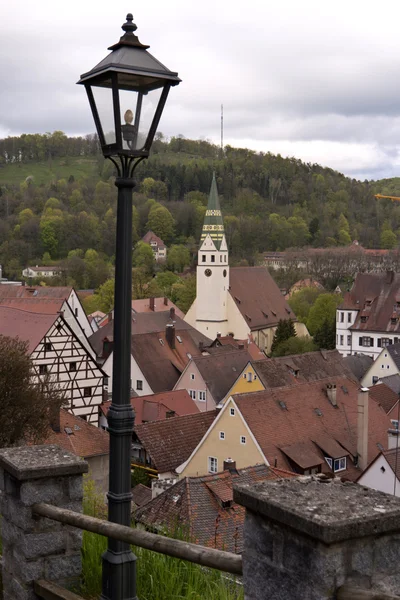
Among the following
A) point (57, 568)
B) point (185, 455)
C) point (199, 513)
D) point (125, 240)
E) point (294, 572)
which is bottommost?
point (185, 455)

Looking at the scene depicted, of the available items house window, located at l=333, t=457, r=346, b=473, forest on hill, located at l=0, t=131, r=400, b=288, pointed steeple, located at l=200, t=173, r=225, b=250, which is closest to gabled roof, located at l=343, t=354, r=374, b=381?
pointed steeple, located at l=200, t=173, r=225, b=250

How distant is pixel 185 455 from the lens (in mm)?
27000

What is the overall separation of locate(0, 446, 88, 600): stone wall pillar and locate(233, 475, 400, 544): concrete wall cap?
6.56ft

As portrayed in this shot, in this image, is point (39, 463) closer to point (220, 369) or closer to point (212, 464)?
point (212, 464)

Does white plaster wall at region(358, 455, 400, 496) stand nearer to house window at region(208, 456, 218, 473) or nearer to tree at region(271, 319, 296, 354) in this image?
house window at region(208, 456, 218, 473)

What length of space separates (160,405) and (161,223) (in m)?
91.7

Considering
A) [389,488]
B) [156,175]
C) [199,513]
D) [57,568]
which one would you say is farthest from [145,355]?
[156,175]

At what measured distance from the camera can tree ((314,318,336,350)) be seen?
57.0 meters

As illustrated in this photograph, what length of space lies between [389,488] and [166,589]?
1917 cm

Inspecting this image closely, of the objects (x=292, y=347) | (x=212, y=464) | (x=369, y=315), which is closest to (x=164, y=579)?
(x=212, y=464)

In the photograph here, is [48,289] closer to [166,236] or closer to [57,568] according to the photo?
[57,568]

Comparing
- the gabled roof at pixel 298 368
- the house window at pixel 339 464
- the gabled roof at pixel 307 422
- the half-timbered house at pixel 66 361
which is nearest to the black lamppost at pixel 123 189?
the gabled roof at pixel 307 422

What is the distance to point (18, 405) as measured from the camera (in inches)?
773

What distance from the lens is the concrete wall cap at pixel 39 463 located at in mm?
4688
